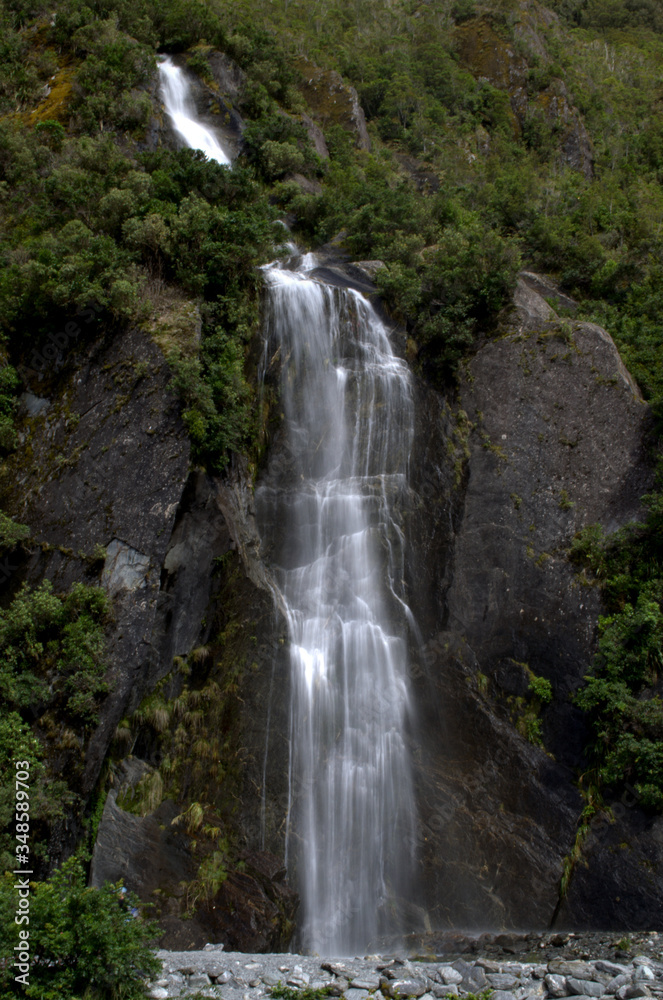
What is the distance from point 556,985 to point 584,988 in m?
0.36

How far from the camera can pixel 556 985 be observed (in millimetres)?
8055

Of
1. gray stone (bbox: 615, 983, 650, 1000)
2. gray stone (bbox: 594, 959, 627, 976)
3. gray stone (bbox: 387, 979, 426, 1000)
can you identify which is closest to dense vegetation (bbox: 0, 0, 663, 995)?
gray stone (bbox: 594, 959, 627, 976)

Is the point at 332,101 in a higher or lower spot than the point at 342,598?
higher

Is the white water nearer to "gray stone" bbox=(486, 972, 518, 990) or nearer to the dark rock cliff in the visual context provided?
the dark rock cliff

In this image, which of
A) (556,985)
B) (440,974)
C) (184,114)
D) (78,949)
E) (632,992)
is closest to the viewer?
(78,949)

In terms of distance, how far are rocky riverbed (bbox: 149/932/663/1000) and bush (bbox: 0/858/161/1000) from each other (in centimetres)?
60

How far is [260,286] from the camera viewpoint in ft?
52.1

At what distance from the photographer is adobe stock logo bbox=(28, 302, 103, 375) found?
45.6 ft

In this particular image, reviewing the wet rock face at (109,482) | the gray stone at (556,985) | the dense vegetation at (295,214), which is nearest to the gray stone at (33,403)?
the wet rock face at (109,482)

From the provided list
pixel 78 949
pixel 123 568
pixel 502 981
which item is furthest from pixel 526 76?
pixel 78 949

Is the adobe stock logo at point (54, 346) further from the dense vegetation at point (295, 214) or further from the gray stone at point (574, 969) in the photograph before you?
the gray stone at point (574, 969)

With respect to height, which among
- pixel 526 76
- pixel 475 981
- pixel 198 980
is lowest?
pixel 475 981
